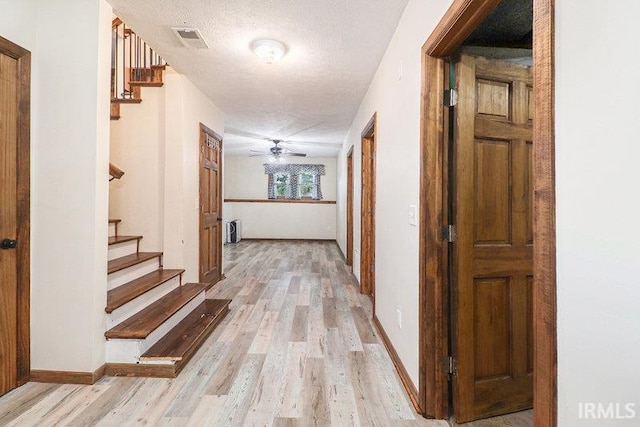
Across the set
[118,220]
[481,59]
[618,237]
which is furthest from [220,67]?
[618,237]

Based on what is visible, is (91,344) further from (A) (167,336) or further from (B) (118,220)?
(B) (118,220)

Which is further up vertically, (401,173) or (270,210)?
(401,173)

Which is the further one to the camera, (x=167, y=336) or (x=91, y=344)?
(x=167, y=336)

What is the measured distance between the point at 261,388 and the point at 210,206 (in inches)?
112

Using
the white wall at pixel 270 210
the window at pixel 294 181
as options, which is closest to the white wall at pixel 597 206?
the white wall at pixel 270 210

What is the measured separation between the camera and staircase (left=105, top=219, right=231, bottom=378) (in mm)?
2094

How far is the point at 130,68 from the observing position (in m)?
3.94

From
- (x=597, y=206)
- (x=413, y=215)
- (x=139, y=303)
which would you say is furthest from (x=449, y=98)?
(x=139, y=303)

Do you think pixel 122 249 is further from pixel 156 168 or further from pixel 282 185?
pixel 282 185

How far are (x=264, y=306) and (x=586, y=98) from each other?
3292mm

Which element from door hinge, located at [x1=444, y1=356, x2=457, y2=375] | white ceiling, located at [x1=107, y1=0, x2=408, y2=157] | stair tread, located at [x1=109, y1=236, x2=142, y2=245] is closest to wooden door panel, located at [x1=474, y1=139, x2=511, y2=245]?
door hinge, located at [x1=444, y1=356, x2=457, y2=375]

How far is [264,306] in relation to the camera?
347 cm

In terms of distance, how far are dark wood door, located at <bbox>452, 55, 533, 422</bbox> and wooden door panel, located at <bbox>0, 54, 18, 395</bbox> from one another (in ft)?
8.41

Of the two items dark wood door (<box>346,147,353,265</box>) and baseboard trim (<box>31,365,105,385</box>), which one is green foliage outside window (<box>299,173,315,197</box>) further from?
baseboard trim (<box>31,365,105,385</box>)
